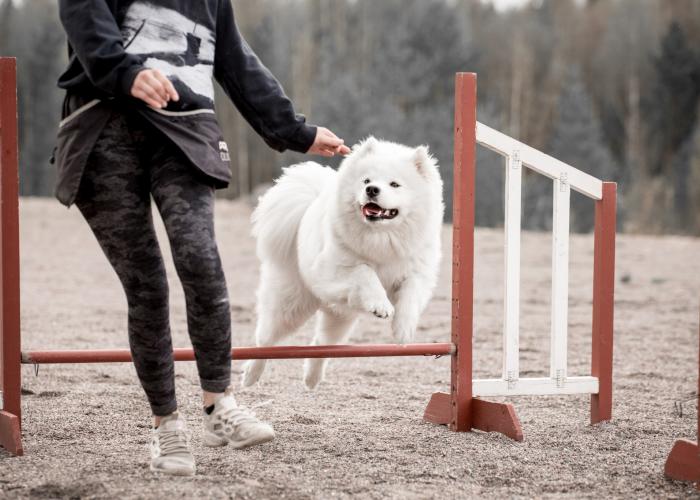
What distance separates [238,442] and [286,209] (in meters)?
1.53

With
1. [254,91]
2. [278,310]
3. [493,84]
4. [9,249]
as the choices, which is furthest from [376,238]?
[493,84]

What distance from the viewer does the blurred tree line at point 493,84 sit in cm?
2356

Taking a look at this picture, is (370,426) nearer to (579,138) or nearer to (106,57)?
(106,57)

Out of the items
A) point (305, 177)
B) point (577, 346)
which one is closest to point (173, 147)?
point (305, 177)

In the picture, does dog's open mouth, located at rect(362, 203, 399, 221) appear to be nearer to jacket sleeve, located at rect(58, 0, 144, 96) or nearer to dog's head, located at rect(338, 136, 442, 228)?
dog's head, located at rect(338, 136, 442, 228)

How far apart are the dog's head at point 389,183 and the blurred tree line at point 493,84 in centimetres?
1809

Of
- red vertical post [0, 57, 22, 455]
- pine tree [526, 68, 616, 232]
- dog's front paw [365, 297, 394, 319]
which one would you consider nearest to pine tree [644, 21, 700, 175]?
pine tree [526, 68, 616, 232]

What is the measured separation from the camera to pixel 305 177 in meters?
4.18

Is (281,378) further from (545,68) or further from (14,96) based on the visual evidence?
(545,68)

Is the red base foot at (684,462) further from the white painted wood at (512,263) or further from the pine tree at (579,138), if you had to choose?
the pine tree at (579,138)

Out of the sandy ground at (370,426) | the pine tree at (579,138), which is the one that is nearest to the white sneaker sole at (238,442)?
the sandy ground at (370,426)

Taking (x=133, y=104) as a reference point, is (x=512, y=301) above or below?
below

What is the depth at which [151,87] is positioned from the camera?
2.32 metres

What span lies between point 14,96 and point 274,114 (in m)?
1.04
